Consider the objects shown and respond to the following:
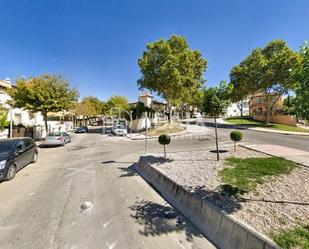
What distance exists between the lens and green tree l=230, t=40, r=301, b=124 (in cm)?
2912

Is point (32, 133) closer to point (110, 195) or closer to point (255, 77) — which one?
point (110, 195)

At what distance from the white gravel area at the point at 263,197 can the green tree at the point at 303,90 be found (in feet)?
6.81

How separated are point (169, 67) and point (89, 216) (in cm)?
2434

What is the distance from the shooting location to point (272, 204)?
474cm

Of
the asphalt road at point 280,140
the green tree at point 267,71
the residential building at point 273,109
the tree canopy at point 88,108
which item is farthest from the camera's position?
the tree canopy at point 88,108

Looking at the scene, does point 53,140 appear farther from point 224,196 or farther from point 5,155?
point 224,196

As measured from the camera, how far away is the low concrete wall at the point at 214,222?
3.50 metres

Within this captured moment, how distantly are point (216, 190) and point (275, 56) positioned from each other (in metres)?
31.1

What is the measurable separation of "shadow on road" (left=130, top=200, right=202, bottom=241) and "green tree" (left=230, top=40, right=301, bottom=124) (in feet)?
87.3

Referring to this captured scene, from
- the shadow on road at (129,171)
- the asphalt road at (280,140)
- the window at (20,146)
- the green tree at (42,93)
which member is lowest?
the shadow on road at (129,171)

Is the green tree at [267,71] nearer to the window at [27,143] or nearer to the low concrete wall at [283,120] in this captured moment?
the low concrete wall at [283,120]

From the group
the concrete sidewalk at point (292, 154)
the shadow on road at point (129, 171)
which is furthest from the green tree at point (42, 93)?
the concrete sidewalk at point (292, 154)

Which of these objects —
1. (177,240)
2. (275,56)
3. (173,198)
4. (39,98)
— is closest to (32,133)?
(39,98)

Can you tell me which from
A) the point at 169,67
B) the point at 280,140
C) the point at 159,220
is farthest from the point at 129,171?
the point at 169,67
